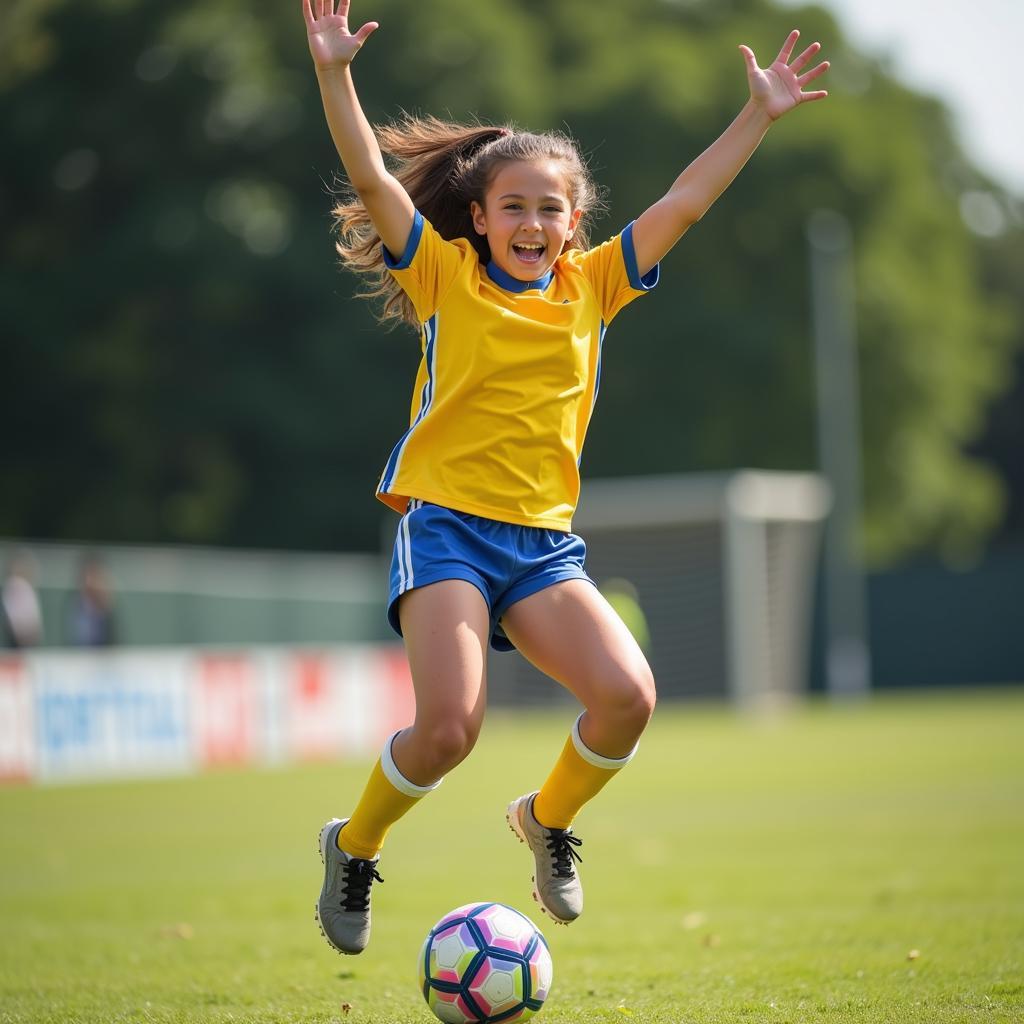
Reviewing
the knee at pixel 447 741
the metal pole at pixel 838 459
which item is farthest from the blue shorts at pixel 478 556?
the metal pole at pixel 838 459

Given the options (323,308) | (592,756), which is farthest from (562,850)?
(323,308)

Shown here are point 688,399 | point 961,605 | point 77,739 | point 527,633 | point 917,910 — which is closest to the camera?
point 527,633

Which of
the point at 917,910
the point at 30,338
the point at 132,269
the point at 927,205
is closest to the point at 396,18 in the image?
the point at 132,269

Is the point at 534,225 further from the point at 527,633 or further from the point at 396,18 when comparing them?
the point at 396,18

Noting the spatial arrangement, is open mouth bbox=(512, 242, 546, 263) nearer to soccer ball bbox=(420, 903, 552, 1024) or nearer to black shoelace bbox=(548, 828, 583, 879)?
black shoelace bbox=(548, 828, 583, 879)

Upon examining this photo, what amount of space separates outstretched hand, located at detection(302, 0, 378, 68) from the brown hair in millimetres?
530

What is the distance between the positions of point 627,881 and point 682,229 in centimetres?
425

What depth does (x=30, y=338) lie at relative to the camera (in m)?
34.3

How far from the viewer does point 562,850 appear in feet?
18.0

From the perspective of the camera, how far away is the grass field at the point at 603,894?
5.50 meters

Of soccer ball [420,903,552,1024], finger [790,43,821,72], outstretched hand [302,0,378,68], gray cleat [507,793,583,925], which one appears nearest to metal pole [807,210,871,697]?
finger [790,43,821,72]

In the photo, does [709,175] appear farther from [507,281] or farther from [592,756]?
[592,756]

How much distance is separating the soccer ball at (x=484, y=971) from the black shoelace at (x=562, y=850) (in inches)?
12.2

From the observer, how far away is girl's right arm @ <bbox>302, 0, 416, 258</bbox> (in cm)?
518
